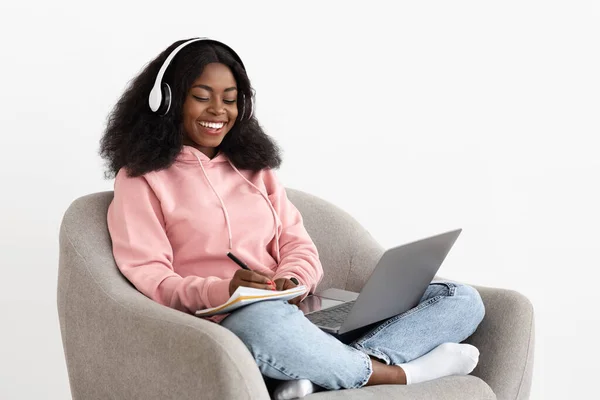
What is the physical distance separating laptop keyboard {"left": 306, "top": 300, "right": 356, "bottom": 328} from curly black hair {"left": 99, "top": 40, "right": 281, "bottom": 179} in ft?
1.40

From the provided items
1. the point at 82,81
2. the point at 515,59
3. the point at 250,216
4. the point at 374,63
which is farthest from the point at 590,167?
the point at 82,81

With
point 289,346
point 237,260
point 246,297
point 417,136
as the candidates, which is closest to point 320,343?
point 289,346

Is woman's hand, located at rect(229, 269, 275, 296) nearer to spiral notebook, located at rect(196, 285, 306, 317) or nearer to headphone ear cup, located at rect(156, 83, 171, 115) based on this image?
spiral notebook, located at rect(196, 285, 306, 317)

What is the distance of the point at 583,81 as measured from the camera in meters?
3.33

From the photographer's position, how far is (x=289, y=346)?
1858 mm

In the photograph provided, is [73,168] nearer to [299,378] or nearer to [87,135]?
[87,135]

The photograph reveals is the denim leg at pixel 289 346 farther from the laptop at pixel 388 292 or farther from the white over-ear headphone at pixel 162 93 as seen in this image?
the white over-ear headphone at pixel 162 93

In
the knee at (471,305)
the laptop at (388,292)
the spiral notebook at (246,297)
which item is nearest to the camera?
the spiral notebook at (246,297)

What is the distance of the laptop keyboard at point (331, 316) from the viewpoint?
2.08m

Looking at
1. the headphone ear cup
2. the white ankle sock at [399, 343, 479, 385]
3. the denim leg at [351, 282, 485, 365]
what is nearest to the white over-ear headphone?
the headphone ear cup

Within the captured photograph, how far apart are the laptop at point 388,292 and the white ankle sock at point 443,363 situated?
0.13m

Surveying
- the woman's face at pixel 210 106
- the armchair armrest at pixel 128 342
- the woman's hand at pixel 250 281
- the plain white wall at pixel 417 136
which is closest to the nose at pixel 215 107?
the woman's face at pixel 210 106

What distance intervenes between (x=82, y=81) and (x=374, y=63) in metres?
0.98

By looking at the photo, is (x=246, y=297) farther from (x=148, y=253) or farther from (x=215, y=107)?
(x=215, y=107)
